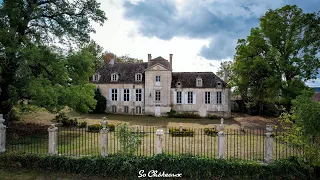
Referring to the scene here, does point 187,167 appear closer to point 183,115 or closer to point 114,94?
point 183,115

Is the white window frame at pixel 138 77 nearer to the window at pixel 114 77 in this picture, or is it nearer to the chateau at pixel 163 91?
the chateau at pixel 163 91

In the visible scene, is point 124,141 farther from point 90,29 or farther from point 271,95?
point 271,95

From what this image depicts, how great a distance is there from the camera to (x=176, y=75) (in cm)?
3128

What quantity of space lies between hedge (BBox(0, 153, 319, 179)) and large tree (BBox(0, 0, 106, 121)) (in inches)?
245

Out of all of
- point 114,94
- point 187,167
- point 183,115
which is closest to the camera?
point 187,167

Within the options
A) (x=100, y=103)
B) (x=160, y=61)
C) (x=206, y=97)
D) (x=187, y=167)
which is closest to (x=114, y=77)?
(x=100, y=103)

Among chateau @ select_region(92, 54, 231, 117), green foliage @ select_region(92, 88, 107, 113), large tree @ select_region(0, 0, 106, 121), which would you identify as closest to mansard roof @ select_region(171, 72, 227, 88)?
chateau @ select_region(92, 54, 231, 117)

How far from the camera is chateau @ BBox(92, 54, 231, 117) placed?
95.3 feet

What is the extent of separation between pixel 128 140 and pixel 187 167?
274 centimetres

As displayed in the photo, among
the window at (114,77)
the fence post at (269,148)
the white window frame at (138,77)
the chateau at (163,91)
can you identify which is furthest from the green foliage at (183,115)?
the fence post at (269,148)

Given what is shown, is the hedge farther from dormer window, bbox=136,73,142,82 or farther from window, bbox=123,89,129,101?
dormer window, bbox=136,73,142,82

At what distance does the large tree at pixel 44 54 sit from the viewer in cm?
1341

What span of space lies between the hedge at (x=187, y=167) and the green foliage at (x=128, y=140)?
1.37ft

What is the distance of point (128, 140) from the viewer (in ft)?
30.9
